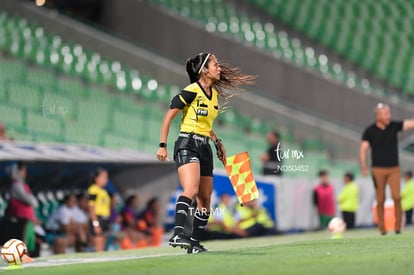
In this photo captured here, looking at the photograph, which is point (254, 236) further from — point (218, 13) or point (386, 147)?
point (218, 13)

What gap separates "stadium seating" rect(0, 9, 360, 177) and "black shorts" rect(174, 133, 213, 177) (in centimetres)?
1091

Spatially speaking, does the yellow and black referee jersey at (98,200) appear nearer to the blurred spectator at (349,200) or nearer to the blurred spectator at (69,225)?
the blurred spectator at (69,225)

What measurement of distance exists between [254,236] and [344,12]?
605 inches

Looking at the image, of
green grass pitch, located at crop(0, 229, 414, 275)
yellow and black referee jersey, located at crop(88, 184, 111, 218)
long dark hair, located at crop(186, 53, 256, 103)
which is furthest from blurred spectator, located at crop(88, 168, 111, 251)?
long dark hair, located at crop(186, 53, 256, 103)

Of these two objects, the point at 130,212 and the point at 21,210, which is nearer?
the point at 21,210

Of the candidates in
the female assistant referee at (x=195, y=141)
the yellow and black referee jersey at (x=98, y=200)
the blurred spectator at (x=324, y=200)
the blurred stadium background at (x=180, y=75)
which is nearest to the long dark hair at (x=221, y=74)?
the female assistant referee at (x=195, y=141)

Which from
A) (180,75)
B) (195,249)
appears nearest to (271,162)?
(180,75)

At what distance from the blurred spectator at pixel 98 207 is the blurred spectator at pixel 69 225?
2.19ft

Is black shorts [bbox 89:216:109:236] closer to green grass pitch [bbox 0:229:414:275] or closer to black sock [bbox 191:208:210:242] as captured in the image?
green grass pitch [bbox 0:229:414:275]

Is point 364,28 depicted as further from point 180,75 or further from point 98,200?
point 98,200

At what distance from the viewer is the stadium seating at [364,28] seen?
36.3 metres

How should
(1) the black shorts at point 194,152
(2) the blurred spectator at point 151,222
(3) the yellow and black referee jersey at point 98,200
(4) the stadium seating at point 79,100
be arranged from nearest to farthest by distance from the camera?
(1) the black shorts at point 194,152, (3) the yellow and black referee jersey at point 98,200, (2) the blurred spectator at point 151,222, (4) the stadium seating at point 79,100

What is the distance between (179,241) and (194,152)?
0.99 meters

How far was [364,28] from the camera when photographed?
3738 cm
